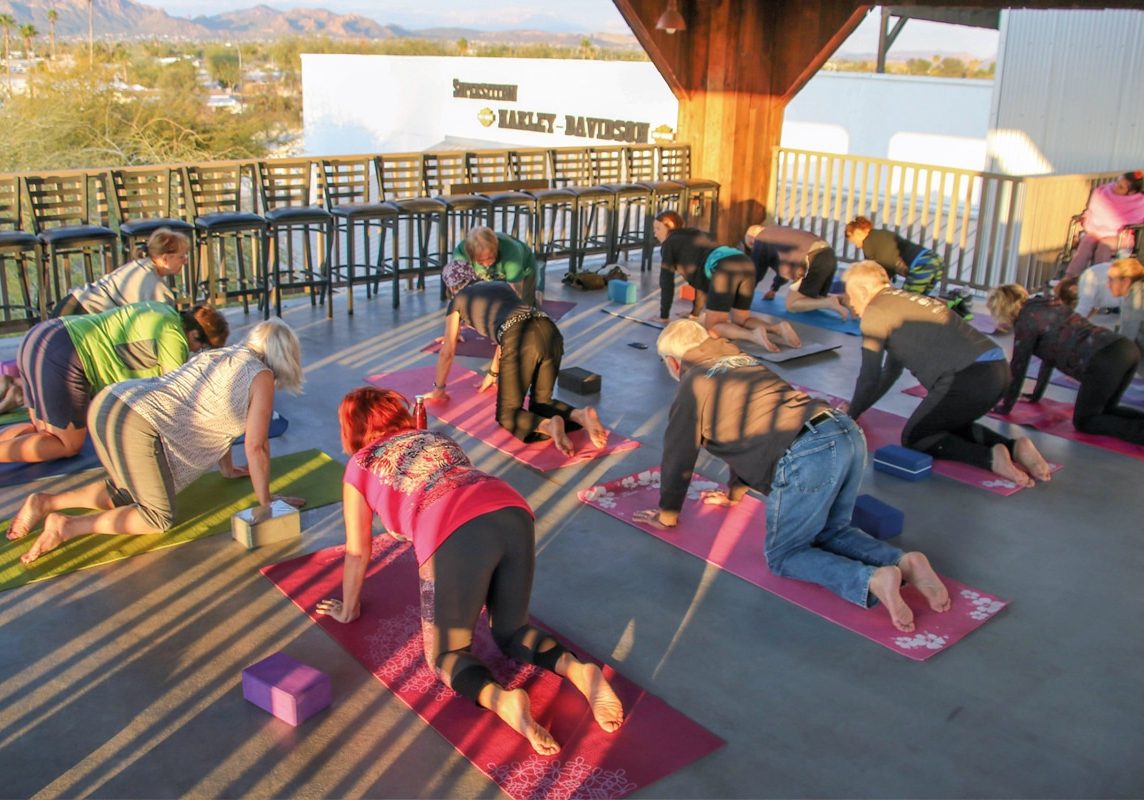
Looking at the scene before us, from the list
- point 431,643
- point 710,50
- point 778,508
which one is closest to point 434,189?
point 710,50

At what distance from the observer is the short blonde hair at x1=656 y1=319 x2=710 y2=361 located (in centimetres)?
440

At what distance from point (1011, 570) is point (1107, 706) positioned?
0.99 m

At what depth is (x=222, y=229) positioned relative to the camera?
7.70m

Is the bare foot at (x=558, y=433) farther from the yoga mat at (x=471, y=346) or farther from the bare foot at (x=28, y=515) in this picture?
the bare foot at (x=28, y=515)

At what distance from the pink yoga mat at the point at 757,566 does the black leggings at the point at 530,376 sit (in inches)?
26.2

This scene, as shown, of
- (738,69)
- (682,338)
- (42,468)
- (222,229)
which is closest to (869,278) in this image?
(682,338)

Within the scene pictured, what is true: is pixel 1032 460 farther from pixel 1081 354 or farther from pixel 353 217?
pixel 353 217

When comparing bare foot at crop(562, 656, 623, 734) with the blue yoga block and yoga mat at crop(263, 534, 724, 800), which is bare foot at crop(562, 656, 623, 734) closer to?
yoga mat at crop(263, 534, 724, 800)

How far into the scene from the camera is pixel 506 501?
10.4 feet

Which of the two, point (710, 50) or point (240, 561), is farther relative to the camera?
point (710, 50)

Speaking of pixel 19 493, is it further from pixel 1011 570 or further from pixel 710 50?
pixel 710 50

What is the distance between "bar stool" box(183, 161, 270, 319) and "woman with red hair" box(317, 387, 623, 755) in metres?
4.80

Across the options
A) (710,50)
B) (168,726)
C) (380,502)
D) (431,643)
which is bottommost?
(168,726)

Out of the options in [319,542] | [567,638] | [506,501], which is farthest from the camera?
[319,542]
